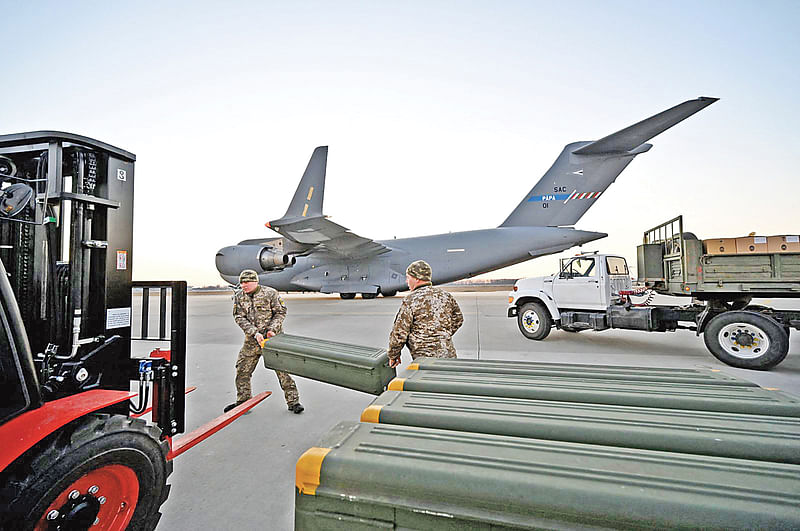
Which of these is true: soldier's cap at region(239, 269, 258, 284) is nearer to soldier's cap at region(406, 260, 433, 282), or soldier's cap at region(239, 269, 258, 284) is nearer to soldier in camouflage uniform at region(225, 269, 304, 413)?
soldier in camouflage uniform at region(225, 269, 304, 413)

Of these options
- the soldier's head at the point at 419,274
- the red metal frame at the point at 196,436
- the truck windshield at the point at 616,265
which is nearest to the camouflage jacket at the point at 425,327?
the soldier's head at the point at 419,274

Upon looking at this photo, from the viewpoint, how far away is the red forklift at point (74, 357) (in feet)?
5.54

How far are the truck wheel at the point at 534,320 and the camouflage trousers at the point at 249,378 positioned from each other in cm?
586

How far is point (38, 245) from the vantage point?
217 centimetres

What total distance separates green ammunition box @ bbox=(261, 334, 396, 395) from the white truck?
19.9 feet

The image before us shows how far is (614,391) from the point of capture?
64.7 inches

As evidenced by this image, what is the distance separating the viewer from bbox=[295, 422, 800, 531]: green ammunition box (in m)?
0.84

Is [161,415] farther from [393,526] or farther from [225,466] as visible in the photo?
[393,526]

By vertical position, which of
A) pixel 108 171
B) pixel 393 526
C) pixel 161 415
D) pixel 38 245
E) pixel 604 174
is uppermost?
pixel 604 174

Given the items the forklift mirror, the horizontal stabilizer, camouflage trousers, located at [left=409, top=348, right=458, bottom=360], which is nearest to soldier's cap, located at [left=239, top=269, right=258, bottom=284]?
camouflage trousers, located at [left=409, top=348, right=458, bottom=360]

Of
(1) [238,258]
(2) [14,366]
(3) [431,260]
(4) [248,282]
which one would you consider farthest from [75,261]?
(3) [431,260]

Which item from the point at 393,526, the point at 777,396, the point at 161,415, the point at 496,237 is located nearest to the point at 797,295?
the point at 777,396

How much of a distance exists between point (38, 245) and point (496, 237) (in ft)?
48.6

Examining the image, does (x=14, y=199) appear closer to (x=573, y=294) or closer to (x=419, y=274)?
(x=419, y=274)
